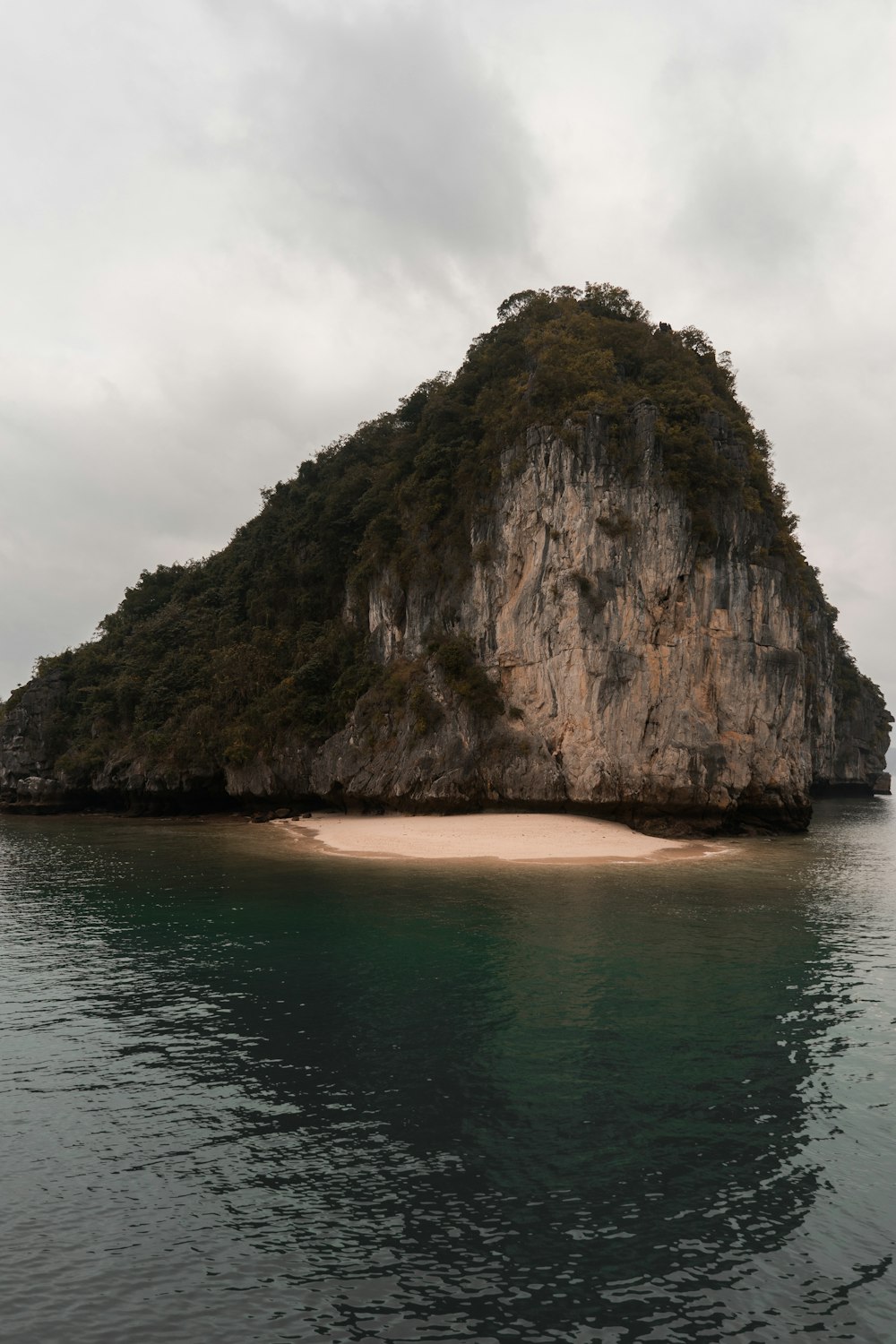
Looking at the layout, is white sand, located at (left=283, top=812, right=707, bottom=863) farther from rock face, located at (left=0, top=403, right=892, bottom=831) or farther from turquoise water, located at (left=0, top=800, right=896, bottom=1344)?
turquoise water, located at (left=0, top=800, right=896, bottom=1344)

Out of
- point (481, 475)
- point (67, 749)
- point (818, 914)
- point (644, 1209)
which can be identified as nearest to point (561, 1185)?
point (644, 1209)

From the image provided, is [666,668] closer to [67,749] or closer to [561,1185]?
[561,1185]

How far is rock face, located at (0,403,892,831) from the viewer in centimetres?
4122

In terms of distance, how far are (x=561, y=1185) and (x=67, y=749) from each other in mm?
60797

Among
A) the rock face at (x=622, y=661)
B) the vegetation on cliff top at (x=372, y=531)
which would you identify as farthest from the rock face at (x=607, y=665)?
the vegetation on cliff top at (x=372, y=531)

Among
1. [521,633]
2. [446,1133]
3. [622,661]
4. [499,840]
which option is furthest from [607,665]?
[446,1133]

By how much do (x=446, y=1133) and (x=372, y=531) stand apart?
48.3 m

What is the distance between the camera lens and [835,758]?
96.4 metres

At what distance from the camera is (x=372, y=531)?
55.3 m

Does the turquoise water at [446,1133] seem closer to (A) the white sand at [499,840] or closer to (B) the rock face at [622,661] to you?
(A) the white sand at [499,840]

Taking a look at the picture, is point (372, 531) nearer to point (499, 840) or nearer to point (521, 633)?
point (521, 633)

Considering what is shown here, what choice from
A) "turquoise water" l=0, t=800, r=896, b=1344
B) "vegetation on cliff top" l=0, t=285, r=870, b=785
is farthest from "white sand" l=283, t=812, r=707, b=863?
"turquoise water" l=0, t=800, r=896, b=1344

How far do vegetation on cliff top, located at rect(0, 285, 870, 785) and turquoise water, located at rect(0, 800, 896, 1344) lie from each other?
29288 mm

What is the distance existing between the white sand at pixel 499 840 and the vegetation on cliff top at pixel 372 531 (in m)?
7.16
